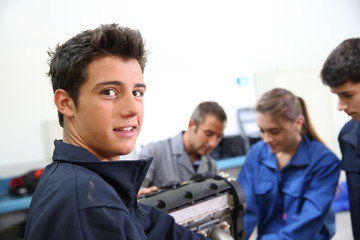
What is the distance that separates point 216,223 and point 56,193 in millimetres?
678

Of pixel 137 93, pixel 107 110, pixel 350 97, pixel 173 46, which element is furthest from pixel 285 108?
pixel 173 46

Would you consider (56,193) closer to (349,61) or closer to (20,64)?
(349,61)

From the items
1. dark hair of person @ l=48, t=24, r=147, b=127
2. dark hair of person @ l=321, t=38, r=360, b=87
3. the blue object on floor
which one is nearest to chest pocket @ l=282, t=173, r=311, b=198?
dark hair of person @ l=321, t=38, r=360, b=87

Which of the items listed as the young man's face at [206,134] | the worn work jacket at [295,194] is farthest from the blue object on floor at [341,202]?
the young man's face at [206,134]

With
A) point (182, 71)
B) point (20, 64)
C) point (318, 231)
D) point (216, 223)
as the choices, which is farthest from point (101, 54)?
point (182, 71)

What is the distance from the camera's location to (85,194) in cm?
60

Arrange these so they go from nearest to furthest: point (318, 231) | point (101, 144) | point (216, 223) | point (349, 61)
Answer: point (101, 144) → point (216, 223) → point (349, 61) → point (318, 231)

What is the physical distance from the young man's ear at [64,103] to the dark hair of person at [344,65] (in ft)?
3.96

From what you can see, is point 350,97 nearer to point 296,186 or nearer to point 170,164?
point 296,186

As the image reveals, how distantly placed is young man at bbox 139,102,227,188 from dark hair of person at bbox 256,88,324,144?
12.4 inches

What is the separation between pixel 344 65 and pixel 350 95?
14 cm

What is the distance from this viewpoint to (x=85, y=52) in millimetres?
776

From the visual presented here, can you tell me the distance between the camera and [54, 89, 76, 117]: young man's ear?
0.80m

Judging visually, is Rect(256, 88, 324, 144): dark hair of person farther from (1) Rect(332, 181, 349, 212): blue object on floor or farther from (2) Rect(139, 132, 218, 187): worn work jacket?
(1) Rect(332, 181, 349, 212): blue object on floor
